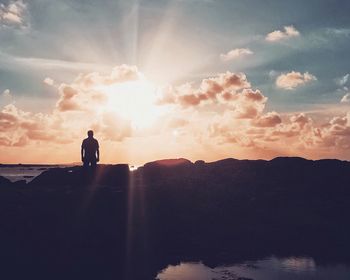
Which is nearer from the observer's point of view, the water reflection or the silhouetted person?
the water reflection

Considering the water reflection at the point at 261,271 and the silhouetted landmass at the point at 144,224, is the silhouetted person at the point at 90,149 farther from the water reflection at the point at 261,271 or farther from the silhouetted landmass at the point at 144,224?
the water reflection at the point at 261,271

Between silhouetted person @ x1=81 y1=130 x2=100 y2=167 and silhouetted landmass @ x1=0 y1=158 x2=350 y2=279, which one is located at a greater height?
silhouetted person @ x1=81 y1=130 x2=100 y2=167

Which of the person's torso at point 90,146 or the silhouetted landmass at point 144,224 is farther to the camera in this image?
the person's torso at point 90,146

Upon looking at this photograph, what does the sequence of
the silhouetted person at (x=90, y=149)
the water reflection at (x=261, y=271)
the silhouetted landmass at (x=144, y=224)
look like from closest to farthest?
1. the silhouetted landmass at (x=144, y=224)
2. the water reflection at (x=261, y=271)
3. the silhouetted person at (x=90, y=149)

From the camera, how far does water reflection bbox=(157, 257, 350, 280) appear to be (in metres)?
22.1

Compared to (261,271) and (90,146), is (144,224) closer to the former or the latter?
(90,146)

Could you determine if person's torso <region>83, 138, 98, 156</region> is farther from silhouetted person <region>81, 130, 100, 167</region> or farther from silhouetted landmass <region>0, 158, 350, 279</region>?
silhouetted landmass <region>0, 158, 350, 279</region>

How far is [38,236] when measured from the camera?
72.9 feet

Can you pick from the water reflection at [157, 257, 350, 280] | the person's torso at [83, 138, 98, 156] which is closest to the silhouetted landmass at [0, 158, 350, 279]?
the water reflection at [157, 257, 350, 280]

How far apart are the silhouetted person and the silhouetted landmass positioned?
1.37m

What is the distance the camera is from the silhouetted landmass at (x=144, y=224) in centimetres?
2164

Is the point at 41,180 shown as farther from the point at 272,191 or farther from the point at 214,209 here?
the point at 272,191

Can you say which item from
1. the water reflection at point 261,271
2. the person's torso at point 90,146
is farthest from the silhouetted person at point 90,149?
the water reflection at point 261,271

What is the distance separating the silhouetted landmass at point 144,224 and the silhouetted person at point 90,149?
1.37 m
